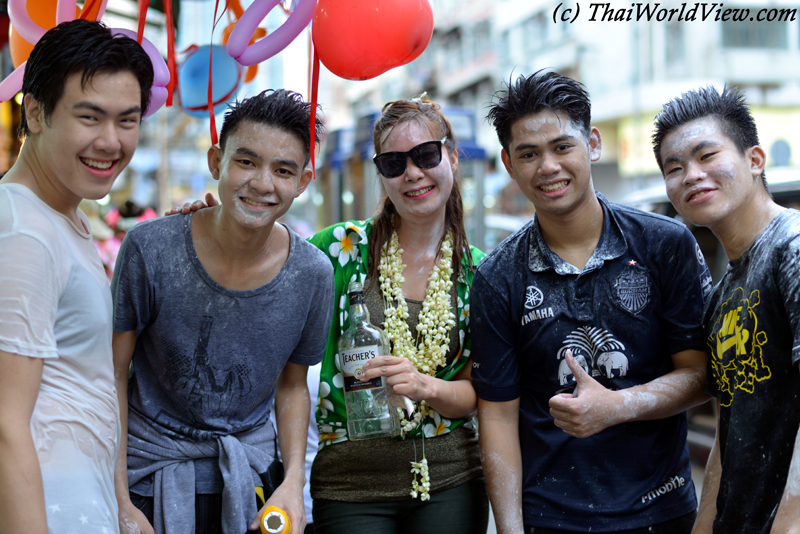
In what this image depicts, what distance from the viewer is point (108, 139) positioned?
1832 mm

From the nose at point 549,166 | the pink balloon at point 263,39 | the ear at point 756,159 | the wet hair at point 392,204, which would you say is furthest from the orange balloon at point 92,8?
the ear at point 756,159

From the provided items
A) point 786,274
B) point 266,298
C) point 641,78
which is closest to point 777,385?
point 786,274

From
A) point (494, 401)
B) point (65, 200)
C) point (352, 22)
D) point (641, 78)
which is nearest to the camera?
point (65, 200)

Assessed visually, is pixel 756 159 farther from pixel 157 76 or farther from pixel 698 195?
pixel 157 76

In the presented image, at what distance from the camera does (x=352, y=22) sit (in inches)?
91.9

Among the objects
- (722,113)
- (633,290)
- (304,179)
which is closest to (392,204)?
(304,179)

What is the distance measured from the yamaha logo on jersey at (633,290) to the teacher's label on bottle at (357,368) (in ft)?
2.94

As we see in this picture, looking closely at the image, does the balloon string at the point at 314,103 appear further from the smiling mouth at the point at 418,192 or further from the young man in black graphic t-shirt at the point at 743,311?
the young man in black graphic t-shirt at the point at 743,311

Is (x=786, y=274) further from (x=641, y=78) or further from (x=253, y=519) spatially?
(x=641, y=78)

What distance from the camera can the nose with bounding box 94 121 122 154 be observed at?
1.82 metres

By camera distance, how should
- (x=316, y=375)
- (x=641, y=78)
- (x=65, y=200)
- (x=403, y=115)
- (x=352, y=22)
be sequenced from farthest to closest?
(x=641, y=78) < (x=316, y=375) < (x=403, y=115) < (x=352, y=22) < (x=65, y=200)

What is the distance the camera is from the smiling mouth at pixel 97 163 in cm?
184

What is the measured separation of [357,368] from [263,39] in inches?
50.5

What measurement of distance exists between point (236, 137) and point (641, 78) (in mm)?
21374
